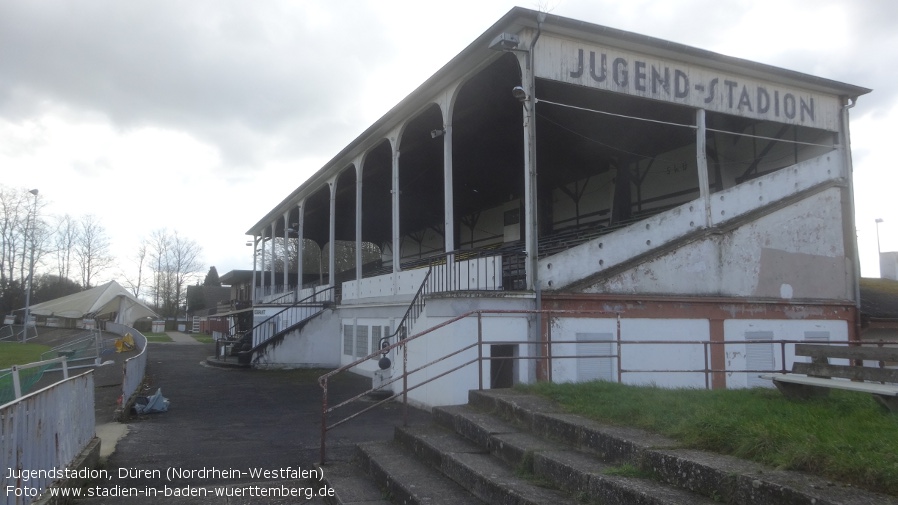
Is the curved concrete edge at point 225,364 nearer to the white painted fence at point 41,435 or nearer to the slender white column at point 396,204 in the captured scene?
the slender white column at point 396,204

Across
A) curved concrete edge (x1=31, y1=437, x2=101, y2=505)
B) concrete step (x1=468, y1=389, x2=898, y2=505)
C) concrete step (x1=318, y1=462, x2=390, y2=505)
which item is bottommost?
concrete step (x1=318, y1=462, x2=390, y2=505)

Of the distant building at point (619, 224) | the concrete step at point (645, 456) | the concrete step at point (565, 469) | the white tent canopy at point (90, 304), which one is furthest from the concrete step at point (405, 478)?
the white tent canopy at point (90, 304)

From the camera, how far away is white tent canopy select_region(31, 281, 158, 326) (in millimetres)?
37844

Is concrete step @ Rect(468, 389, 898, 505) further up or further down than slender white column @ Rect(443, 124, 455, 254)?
further down

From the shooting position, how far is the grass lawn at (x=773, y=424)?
397 centimetres

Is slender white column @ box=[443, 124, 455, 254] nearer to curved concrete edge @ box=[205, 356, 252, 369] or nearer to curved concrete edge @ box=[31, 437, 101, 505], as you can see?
curved concrete edge @ box=[31, 437, 101, 505]

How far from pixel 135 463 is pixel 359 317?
12.3 metres

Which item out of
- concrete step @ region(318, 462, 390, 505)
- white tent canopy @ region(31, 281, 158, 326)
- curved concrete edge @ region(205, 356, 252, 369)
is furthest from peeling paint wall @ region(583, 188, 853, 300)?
white tent canopy @ region(31, 281, 158, 326)

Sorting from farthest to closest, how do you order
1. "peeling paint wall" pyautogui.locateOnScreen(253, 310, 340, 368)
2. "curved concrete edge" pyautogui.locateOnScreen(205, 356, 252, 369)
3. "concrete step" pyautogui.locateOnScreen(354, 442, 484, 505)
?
"curved concrete edge" pyautogui.locateOnScreen(205, 356, 252, 369), "peeling paint wall" pyautogui.locateOnScreen(253, 310, 340, 368), "concrete step" pyautogui.locateOnScreen(354, 442, 484, 505)

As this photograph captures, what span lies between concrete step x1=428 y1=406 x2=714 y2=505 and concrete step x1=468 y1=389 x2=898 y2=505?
0.07 ft

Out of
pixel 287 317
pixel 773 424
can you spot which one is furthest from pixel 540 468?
pixel 287 317

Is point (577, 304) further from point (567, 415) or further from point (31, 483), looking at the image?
point (31, 483)

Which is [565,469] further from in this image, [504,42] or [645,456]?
[504,42]

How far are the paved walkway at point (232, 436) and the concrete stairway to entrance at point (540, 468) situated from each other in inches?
42.2
